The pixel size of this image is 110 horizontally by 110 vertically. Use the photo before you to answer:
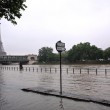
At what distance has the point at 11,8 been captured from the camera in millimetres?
15047

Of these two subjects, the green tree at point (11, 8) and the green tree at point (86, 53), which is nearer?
the green tree at point (11, 8)

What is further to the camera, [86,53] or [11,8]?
[86,53]

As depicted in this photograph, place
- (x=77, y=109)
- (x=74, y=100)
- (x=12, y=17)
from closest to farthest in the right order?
(x=77, y=109)
(x=74, y=100)
(x=12, y=17)

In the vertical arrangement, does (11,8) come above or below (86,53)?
below

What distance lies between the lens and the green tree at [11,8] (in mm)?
14602

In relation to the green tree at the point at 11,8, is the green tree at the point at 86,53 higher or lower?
higher

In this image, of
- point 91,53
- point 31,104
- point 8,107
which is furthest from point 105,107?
point 91,53

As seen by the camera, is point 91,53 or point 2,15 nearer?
point 2,15

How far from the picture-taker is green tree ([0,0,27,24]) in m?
14.6

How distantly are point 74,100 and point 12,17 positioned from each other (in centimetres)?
695

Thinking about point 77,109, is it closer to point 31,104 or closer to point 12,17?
point 31,104

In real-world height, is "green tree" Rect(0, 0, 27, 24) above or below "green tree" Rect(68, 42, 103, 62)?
below

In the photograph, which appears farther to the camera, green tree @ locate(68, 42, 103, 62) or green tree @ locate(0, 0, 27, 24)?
green tree @ locate(68, 42, 103, 62)

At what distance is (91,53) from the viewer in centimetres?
15938
